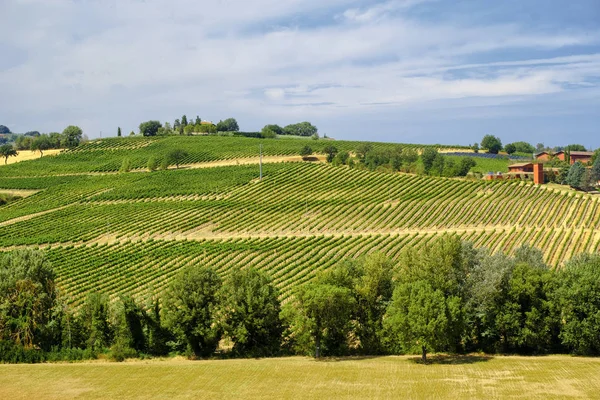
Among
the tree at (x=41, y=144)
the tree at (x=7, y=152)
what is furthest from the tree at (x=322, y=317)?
the tree at (x=41, y=144)

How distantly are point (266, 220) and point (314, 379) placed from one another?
51251 millimetres

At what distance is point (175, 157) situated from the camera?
456 ft

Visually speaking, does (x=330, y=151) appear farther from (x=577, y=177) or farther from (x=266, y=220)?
(x=266, y=220)

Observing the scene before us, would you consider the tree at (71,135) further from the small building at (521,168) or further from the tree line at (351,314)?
the tree line at (351,314)

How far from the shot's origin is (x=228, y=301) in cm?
4388

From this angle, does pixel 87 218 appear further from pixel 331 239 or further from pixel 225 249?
pixel 331 239

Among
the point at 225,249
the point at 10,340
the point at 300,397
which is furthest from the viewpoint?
the point at 225,249

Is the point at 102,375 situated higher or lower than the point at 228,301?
lower

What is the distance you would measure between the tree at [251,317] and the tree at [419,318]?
23.7ft

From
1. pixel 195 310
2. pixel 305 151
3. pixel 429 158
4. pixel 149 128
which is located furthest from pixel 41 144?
Answer: pixel 195 310

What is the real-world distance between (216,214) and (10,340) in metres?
48.1

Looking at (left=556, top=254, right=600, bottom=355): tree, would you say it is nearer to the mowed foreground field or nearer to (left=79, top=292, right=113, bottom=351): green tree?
the mowed foreground field

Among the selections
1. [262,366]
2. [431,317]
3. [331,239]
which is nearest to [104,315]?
[262,366]

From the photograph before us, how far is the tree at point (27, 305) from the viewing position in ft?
150
